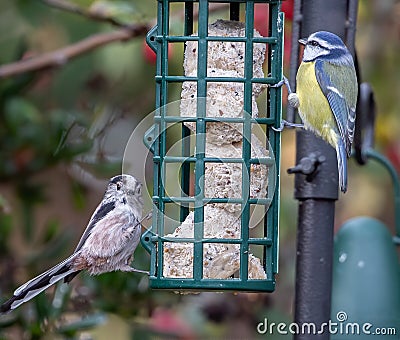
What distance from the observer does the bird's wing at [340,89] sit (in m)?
4.03

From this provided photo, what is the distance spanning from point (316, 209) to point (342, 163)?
0.99 ft

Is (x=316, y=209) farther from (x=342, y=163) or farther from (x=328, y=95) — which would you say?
(x=328, y=95)

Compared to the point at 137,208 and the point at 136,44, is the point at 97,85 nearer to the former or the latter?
the point at 136,44

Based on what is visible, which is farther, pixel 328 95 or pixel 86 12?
pixel 86 12

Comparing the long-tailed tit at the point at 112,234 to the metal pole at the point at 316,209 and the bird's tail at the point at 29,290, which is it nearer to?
the bird's tail at the point at 29,290

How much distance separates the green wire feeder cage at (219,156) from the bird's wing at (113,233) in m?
0.15

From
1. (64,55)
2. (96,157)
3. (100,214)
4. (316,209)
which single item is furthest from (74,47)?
(316,209)

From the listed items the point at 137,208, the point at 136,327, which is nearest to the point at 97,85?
the point at 136,327

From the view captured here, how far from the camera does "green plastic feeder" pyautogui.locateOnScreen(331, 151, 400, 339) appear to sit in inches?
166

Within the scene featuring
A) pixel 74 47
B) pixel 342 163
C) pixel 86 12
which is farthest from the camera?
pixel 74 47

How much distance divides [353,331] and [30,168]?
2.44 m

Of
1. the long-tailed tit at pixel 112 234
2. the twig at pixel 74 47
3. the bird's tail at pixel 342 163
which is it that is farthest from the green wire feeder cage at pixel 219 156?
the twig at pixel 74 47

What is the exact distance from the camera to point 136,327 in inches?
215

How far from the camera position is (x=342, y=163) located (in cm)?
388
